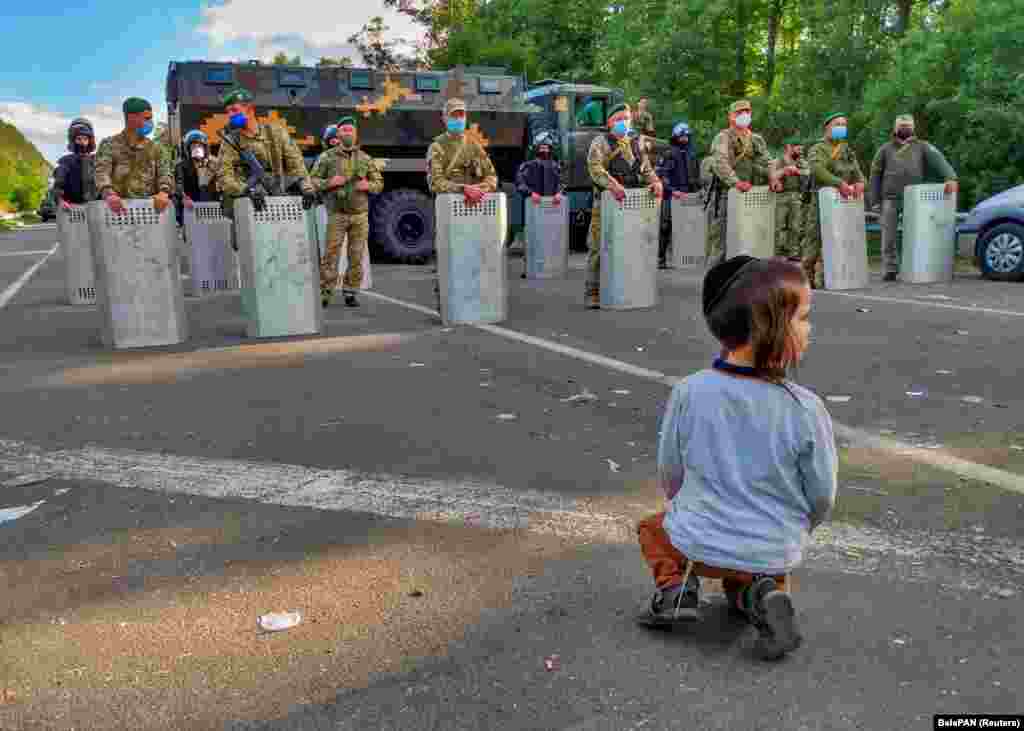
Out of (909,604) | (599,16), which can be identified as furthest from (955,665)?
(599,16)

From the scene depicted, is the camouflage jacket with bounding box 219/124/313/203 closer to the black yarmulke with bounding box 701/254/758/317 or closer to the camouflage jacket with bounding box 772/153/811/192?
the camouflage jacket with bounding box 772/153/811/192

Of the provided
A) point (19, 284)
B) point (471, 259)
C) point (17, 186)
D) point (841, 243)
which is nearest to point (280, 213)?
point (471, 259)

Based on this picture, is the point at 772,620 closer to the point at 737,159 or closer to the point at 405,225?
the point at 737,159

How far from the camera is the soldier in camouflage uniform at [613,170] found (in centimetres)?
952

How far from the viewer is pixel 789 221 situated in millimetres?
11734

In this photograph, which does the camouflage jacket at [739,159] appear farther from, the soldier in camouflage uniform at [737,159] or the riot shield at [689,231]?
the riot shield at [689,231]

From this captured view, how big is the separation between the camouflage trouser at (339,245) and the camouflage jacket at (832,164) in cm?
545

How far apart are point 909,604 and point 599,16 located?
36.4 meters

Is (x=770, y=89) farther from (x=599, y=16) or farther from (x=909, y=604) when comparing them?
(x=909, y=604)

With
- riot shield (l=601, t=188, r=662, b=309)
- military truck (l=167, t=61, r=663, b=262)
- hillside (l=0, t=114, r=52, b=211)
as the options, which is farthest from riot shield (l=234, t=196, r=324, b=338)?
hillside (l=0, t=114, r=52, b=211)

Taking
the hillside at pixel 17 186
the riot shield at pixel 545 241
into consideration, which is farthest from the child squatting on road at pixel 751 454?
the hillside at pixel 17 186

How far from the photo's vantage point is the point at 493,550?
11.0ft

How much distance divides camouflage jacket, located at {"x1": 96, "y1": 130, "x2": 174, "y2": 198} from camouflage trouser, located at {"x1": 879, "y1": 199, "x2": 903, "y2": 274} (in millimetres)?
8966

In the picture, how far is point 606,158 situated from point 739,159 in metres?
2.37
